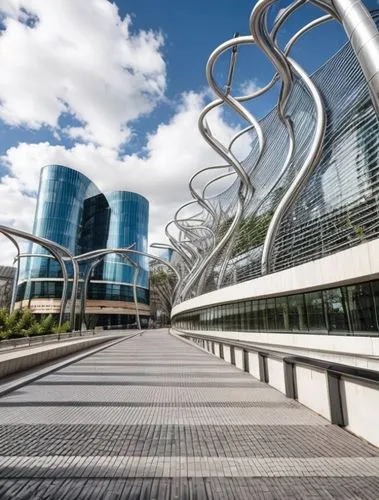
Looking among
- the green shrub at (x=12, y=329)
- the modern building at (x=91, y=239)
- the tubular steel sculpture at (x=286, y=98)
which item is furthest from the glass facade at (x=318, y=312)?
the modern building at (x=91, y=239)

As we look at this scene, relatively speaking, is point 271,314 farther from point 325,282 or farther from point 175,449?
point 175,449

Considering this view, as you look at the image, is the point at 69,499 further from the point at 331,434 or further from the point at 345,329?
the point at 345,329

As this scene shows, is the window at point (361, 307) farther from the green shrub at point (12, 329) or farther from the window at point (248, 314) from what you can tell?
the green shrub at point (12, 329)

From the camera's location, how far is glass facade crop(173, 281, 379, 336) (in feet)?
32.4

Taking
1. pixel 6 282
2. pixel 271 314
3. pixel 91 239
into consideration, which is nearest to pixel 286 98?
pixel 271 314

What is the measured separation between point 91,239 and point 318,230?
80.2 meters

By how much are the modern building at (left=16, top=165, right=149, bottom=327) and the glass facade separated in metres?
60.9

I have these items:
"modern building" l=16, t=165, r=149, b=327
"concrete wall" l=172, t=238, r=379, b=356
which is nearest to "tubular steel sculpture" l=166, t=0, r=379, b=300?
"concrete wall" l=172, t=238, r=379, b=356

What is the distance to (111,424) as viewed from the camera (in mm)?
4820

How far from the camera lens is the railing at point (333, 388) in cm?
405

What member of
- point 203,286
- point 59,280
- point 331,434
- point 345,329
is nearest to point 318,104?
point 345,329

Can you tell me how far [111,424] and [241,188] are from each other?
24.4 metres

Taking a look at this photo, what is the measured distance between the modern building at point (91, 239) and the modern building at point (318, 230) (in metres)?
52.2

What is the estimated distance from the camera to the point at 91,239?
9000 cm
